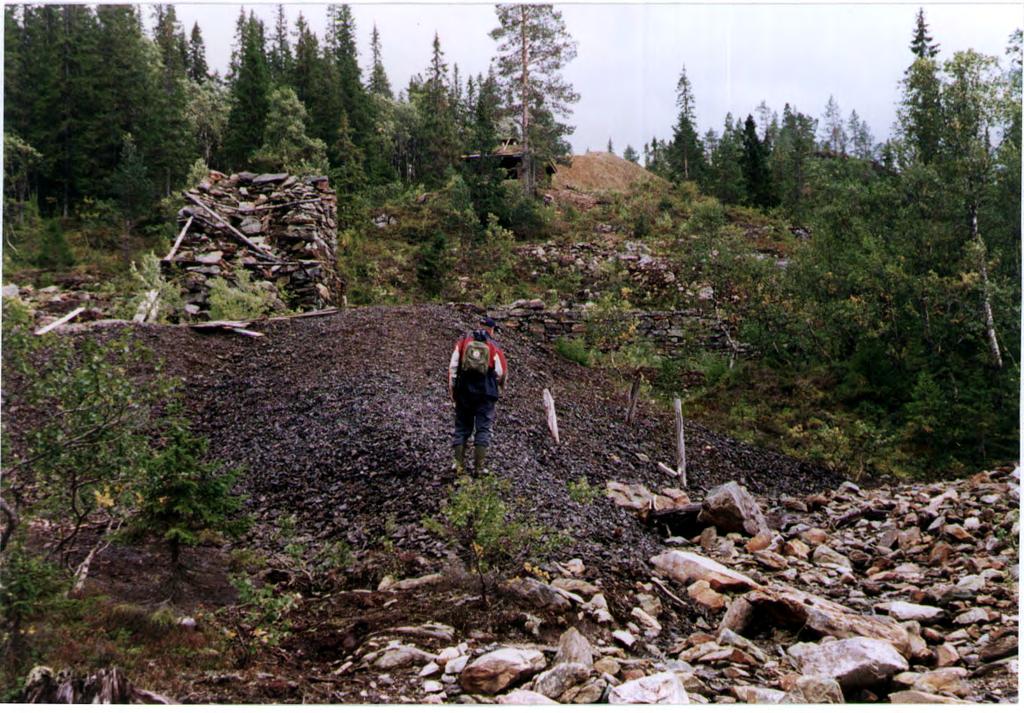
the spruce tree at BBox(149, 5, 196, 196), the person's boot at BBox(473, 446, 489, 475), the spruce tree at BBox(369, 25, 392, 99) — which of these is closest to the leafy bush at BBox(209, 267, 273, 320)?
the person's boot at BBox(473, 446, 489, 475)

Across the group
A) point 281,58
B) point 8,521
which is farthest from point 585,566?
point 281,58

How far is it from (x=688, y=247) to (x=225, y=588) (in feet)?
40.8

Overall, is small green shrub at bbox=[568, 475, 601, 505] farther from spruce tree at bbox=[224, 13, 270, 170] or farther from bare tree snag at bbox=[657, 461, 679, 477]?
spruce tree at bbox=[224, 13, 270, 170]

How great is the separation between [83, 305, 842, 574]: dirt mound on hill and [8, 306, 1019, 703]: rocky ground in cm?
3

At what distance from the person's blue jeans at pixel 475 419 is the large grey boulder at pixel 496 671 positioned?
7.65 feet

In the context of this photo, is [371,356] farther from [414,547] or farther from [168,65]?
[168,65]

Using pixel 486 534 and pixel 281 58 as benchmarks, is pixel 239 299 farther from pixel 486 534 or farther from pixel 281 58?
pixel 281 58

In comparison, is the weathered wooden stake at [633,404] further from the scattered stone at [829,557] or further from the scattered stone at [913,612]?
the scattered stone at [913,612]

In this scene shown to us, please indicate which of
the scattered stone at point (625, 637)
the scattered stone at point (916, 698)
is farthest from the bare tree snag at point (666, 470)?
the scattered stone at point (916, 698)

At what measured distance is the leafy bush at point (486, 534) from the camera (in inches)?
181

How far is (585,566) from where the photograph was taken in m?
5.07


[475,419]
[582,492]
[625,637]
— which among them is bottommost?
[625,637]

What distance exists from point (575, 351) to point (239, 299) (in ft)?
18.1

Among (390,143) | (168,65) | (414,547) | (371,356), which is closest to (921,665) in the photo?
(414,547)
